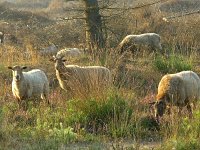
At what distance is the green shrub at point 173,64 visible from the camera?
1585 centimetres

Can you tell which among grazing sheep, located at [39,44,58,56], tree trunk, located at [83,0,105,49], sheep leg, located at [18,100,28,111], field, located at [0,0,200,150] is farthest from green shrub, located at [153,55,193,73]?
grazing sheep, located at [39,44,58,56]

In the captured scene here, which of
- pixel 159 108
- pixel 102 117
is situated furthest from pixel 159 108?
pixel 102 117

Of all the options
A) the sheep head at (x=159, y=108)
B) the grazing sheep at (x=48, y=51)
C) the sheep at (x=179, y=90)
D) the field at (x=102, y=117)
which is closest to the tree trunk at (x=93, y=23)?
the field at (x=102, y=117)

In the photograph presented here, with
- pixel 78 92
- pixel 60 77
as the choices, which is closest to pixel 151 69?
pixel 60 77

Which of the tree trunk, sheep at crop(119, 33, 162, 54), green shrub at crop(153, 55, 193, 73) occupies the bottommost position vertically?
green shrub at crop(153, 55, 193, 73)

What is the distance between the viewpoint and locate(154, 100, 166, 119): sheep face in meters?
10.6

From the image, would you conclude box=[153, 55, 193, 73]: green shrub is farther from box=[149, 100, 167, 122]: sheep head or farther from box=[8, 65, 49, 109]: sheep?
box=[149, 100, 167, 122]: sheep head

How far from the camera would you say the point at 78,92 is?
10539 mm

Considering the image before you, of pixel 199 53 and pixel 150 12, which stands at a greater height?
pixel 150 12

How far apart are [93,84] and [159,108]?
154 centimetres

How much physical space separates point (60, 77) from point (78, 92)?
4.06 metres

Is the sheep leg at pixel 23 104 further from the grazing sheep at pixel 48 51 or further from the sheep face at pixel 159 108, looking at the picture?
the grazing sheep at pixel 48 51

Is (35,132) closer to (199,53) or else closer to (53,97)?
(53,97)

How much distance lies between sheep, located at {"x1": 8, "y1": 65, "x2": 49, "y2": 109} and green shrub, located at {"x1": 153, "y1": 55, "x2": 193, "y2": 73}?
→ 4257mm
